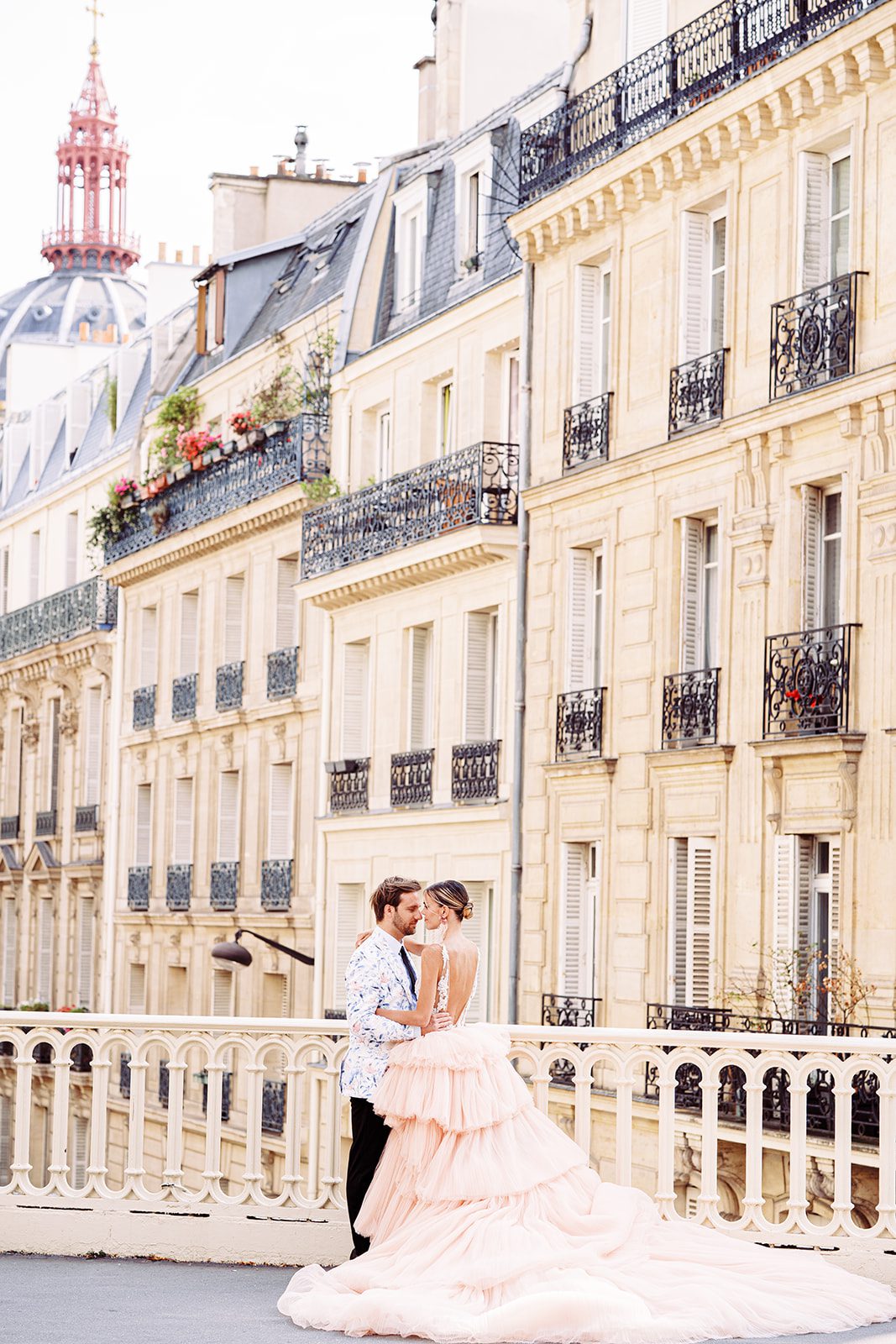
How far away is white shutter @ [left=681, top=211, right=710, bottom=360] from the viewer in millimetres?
21781

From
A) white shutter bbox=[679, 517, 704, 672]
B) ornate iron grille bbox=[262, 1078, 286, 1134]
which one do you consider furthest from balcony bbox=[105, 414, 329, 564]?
white shutter bbox=[679, 517, 704, 672]

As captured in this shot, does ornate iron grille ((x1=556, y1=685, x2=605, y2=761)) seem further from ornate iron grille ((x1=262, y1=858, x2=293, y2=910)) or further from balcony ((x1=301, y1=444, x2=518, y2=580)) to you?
ornate iron grille ((x1=262, y1=858, x2=293, y2=910))

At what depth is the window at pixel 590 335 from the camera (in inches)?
928

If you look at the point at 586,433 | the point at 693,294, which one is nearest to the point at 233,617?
the point at 586,433

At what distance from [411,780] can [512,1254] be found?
60.1ft

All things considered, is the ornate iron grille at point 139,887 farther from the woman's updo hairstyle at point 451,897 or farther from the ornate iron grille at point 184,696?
the woman's updo hairstyle at point 451,897

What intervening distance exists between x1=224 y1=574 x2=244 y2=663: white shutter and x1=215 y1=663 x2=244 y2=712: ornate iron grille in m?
0.22

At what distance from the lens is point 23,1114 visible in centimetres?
1048

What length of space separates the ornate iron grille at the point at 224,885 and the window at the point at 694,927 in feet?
41.4

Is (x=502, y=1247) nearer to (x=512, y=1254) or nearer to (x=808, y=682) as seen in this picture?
(x=512, y=1254)

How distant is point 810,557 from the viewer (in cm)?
1992

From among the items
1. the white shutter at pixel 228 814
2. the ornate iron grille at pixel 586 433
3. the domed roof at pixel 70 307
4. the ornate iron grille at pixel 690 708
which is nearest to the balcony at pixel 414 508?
the ornate iron grille at pixel 586 433

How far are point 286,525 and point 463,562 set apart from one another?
22.3ft

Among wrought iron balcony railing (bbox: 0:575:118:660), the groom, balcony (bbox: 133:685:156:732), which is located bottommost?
the groom
